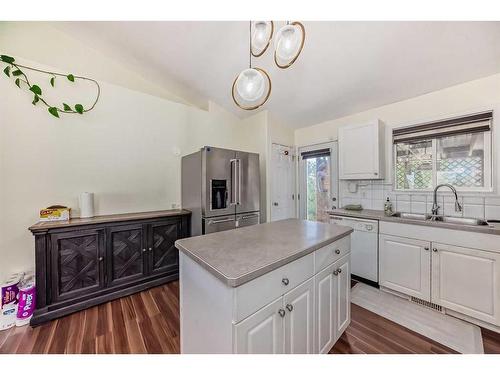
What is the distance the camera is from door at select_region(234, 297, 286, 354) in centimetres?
82

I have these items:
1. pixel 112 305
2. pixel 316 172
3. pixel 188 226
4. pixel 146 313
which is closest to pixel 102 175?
pixel 188 226

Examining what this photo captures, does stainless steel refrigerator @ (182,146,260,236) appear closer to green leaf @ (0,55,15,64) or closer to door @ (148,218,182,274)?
door @ (148,218,182,274)

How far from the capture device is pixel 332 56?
2.10 meters

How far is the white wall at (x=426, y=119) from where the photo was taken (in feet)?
6.50

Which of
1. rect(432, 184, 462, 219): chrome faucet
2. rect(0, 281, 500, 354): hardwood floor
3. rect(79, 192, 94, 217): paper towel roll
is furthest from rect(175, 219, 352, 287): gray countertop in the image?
rect(79, 192, 94, 217): paper towel roll

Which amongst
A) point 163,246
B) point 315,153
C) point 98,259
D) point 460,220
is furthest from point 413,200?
point 98,259

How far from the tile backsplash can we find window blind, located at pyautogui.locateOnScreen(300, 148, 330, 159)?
570mm

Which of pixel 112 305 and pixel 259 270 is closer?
pixel 259 270

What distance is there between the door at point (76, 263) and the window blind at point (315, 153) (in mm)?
3220

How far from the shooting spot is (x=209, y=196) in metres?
2.51
